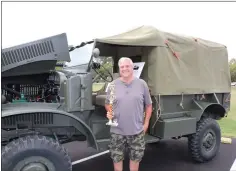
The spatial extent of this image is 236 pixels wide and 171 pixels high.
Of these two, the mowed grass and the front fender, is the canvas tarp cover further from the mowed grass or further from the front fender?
the mowed grass

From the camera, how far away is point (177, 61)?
5.12 m

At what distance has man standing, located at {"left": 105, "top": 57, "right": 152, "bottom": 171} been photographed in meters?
3.68

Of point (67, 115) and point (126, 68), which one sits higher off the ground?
point (126, 68)

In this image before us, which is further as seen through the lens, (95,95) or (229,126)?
(229,126)

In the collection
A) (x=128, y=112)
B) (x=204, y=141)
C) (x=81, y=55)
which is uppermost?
(x=81, y=55)

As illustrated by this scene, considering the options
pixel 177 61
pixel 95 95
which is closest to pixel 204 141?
pixel 177 61

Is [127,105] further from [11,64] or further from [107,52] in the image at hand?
[107,52]

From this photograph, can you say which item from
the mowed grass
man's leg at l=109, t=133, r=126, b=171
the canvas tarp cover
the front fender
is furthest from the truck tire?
the mowed grass

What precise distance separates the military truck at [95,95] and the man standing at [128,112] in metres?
0.52

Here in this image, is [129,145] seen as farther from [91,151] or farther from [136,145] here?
[91,151]

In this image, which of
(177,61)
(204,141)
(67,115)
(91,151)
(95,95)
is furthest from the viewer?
(91,151)

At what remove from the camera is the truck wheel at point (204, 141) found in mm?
5441

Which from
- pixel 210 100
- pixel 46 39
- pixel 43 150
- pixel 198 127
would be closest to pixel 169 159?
pixel 198 127

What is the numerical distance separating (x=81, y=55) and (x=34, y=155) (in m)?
1.84
